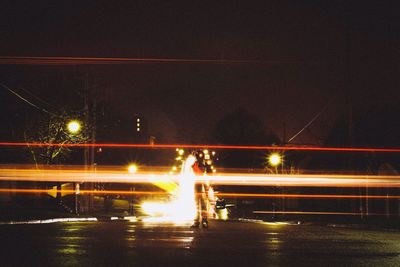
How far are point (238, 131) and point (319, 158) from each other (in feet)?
133

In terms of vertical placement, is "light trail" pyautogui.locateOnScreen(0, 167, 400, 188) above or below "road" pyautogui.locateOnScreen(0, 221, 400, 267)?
above

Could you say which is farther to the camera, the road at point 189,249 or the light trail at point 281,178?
the light trail at point 281,178

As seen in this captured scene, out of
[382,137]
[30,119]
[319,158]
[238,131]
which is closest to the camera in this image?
[30,119]

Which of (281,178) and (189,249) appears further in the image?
(281,178)

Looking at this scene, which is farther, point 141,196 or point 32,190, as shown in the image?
point 141,196

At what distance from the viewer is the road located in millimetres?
→ 11578

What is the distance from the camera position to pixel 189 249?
535 inches

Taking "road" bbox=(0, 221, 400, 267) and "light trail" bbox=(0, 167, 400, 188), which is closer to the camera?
"road" bbox=(0, 221, 400, 267)

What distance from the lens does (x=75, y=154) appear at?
53875 millimetres

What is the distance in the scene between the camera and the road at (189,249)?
38.0ft

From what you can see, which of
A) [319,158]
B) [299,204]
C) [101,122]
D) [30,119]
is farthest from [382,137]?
[30,119]

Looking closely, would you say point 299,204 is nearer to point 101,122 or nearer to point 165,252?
point 101,122

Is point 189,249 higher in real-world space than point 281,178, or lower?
lower

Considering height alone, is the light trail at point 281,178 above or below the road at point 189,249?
above
